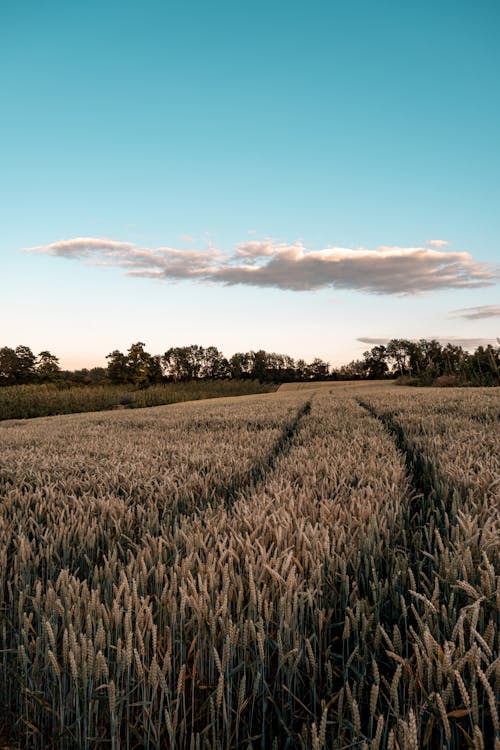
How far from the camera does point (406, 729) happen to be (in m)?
0.80

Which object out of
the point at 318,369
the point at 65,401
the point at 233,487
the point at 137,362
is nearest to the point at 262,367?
the point at 318,369

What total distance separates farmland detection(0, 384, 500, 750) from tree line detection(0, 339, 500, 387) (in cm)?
3120

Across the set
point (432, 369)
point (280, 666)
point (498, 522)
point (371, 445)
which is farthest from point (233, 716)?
point (432, 369)

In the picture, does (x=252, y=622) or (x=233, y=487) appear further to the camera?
(x=233, y=487)

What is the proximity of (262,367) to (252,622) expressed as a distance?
10409cm

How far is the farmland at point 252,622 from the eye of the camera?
1065 millimetres

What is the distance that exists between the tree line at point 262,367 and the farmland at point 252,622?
31199mm

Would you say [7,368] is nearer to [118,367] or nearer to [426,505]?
[118,367]

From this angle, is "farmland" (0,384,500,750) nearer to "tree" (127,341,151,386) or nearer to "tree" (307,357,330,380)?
"tree" (127,341,151,386)

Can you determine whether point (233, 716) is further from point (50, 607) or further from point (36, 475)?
point (36, 475)

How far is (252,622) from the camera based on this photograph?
1.22m

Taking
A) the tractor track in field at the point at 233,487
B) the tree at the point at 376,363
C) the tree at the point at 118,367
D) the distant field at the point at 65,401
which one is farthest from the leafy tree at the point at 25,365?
the tractor track in field at the point at 233,487

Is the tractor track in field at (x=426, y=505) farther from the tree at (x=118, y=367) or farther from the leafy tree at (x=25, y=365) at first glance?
the leafy tree at (x=25, y=365)

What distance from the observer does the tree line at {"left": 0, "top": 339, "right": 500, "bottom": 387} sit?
35531 millimetres
